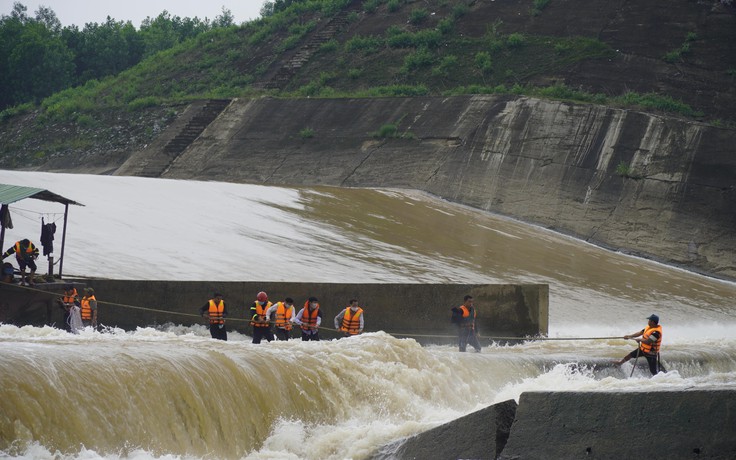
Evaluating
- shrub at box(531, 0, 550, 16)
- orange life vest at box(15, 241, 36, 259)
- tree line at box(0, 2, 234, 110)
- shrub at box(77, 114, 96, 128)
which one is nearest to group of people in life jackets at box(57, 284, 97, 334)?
orange life vest at box(15, 241, 36, 259)

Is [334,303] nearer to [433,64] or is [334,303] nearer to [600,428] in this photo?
[600,428]

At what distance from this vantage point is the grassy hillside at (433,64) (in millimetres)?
38969

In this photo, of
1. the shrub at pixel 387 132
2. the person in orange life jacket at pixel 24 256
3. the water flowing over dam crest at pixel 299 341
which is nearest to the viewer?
the water flowing over dam crest at pixel 299 341

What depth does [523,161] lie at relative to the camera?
112ft

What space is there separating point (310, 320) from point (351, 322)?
61 centimetres

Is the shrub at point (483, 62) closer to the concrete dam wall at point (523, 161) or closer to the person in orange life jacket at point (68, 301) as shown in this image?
the concrete dam wall at point (523, 161)

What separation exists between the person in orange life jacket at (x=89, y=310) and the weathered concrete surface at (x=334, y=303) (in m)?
0.59

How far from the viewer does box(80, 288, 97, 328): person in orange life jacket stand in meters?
15.7

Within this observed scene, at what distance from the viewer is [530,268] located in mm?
25844

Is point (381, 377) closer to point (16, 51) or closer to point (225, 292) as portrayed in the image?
point (225, 292)

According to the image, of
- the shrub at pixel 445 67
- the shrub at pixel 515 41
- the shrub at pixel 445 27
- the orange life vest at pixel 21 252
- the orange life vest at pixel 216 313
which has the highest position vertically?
the shrub at pixel 445 27


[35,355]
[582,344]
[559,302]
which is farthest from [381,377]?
[559,302]

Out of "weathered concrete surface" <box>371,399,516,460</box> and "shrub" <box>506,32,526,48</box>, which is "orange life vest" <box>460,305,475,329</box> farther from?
"shrub" <box>506,32,526,48</box>

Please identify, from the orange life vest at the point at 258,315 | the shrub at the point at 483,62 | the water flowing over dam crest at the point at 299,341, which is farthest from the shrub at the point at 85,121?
the orange life vest at the point at 258,315
